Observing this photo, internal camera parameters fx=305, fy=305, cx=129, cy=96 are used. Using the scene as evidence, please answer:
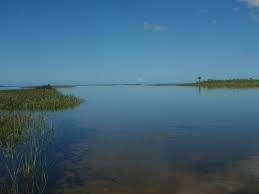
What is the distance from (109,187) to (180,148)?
19.6ft

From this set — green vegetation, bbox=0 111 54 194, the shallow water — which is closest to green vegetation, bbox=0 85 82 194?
green vegetation, bbox=0 111 54 194

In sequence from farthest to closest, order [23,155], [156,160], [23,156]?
[23,155] < [23,156] < [156,160]

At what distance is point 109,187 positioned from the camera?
9.59 meters

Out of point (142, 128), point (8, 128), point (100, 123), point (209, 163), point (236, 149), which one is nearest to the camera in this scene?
point (209, 163)

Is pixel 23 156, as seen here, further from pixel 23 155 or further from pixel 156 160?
pixel 156 160

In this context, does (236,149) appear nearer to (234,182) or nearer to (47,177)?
(234,182)

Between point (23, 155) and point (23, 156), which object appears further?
point (23, 155)

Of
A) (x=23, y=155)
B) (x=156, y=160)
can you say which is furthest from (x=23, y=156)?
(x=156, y=160)

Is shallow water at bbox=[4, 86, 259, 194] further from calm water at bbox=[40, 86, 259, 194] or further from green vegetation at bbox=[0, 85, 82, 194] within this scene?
green vegetation at bbox=[0, 85, 82, 194]

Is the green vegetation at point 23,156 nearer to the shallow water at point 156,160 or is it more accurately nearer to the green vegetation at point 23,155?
the green vegetation at point 23,155

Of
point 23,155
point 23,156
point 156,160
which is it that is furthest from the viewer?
point 23,155

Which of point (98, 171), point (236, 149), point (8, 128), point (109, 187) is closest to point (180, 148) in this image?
point (236, 149)

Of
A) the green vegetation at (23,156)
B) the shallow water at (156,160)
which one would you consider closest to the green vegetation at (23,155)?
the green vegetation at (23,156)

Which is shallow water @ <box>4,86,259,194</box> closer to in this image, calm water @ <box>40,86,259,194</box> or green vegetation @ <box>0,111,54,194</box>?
calm water @ <box>40,86,259,194</box>
